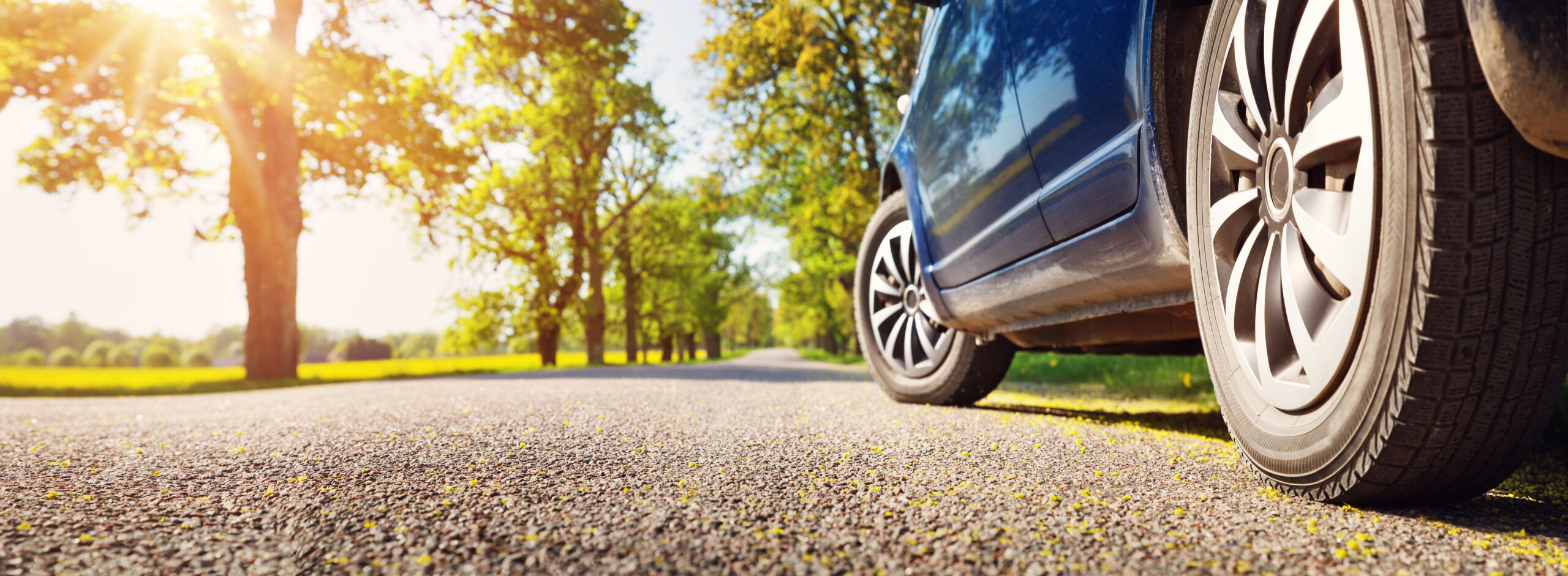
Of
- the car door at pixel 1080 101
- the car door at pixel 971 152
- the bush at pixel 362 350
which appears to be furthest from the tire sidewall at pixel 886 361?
the bush at pixel 362 350

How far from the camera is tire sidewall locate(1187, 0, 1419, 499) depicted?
1.09 metres

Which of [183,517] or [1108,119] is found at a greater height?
[1108,119]

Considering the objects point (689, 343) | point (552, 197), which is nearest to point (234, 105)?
point (552, 197)

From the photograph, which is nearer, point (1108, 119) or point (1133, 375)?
point (1108, 119)

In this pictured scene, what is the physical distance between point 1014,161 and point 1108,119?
46 cm

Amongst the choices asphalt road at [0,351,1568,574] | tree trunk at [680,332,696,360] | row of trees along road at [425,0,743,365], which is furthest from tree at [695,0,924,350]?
tree trunk at [680,332,696,360]

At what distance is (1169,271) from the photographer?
190cm

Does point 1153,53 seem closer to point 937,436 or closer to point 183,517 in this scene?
point 937,436

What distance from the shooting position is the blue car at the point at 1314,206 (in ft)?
3.39

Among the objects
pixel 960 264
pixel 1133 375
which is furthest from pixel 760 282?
pixel 960 264

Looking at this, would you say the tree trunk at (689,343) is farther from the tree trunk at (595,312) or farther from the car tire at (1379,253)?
the car tire at (1379,253)

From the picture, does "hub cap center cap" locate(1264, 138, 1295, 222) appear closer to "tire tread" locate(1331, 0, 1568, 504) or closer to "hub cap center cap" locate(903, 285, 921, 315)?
"tire tread" locate(1331, 0, 1568, 504)

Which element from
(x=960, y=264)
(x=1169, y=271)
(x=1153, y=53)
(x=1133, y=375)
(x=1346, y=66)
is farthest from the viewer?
(x=1133, y=375)

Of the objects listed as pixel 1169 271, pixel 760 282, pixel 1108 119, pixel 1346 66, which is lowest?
pixel 1169 271
